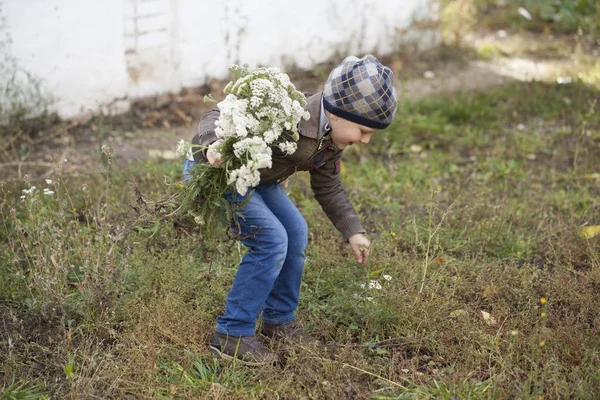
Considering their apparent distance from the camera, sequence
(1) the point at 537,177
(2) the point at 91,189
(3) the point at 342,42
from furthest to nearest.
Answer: (3) the point at 342,42 < (1) the point at 537,177 < (2) the point at 91,189

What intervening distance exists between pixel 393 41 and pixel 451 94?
1377mm

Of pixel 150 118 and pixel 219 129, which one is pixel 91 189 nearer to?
pixel 150 118

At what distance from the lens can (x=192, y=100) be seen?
20.7ft

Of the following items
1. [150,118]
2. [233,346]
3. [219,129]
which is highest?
[219,129]

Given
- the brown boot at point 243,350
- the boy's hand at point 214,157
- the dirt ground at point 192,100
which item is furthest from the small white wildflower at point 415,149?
the boy's hand at point 214,157

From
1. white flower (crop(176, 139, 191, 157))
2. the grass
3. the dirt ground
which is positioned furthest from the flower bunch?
the dirt ground

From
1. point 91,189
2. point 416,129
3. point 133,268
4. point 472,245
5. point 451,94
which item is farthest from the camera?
point 451,94

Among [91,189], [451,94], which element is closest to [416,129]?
[451,94]

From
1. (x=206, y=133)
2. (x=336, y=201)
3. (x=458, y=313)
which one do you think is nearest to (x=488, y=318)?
(x=458, y=313)

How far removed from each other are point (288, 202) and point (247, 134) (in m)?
0.46

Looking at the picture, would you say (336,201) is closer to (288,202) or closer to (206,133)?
(288,202)

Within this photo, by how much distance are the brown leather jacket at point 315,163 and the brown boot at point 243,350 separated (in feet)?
2.14

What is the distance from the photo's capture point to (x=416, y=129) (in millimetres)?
5750

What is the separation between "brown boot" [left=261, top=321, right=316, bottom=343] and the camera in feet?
10.4
